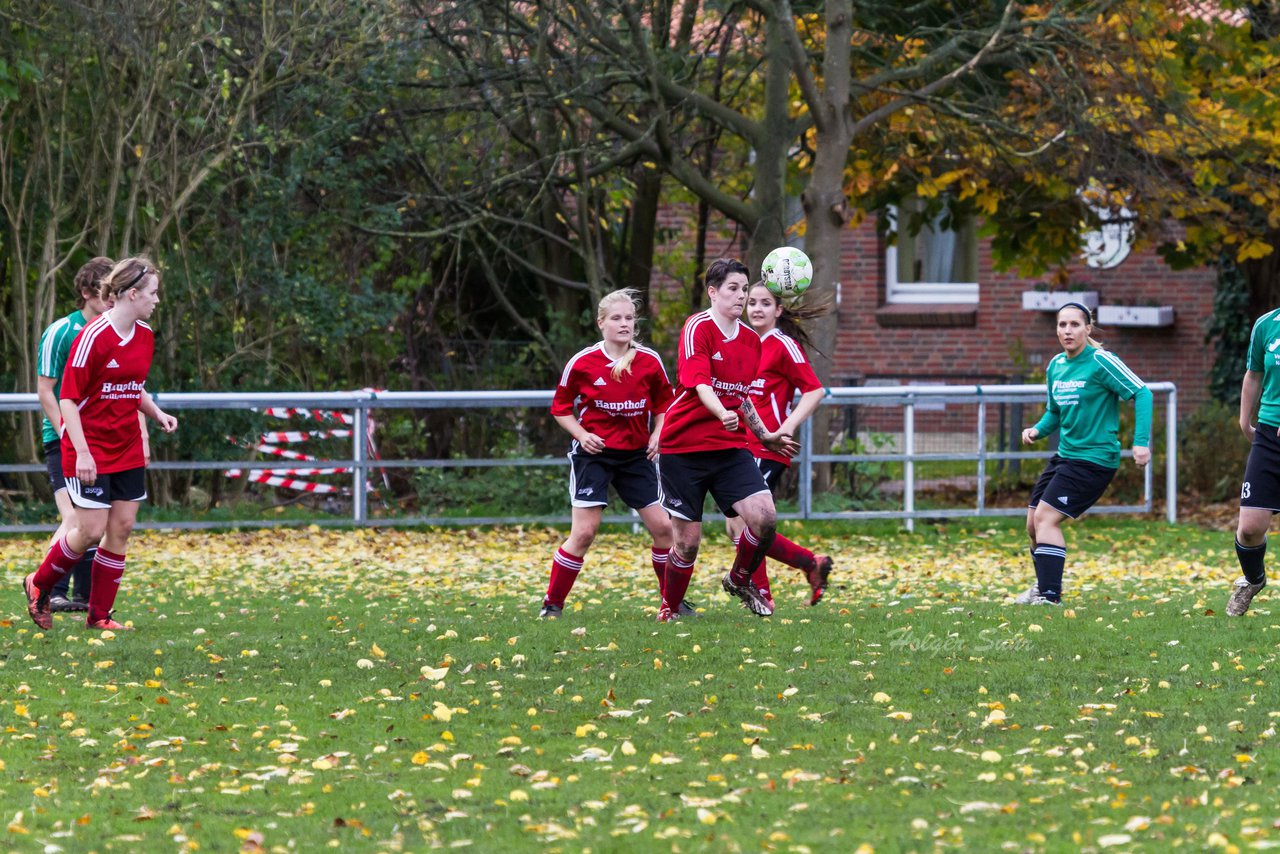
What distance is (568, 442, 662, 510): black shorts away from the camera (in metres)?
9.46

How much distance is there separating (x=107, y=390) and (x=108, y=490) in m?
0.50

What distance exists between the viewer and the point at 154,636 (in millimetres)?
9281

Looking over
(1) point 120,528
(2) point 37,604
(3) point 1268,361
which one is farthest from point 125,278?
(3) point 1268,361

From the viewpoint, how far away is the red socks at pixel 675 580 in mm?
9438

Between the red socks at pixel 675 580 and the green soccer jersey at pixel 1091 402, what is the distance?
2.29 m

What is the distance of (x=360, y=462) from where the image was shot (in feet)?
52.7

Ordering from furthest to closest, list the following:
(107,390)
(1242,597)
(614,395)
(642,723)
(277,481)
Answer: (277,481)
(1242,597)
(614,395)
(107,390)
(642,723)

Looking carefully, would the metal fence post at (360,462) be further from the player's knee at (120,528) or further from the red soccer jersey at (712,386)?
the red soccer jersey at (712,386)

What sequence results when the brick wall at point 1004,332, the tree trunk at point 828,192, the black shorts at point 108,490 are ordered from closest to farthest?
the black shorts at point 108,490 < the tree trunk at point 828,192 < the brick wall at point 1004,332

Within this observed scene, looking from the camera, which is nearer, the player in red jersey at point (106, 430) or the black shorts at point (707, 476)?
the player in red jersey at point (106, 430)

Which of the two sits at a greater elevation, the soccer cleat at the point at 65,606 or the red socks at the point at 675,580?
the red socks at the point at 675,580

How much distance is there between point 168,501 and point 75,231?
270 centimetres

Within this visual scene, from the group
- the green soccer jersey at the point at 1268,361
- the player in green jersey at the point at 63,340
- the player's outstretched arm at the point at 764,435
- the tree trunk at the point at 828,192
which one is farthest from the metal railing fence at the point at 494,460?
the player's outstretched arm at the point at 764,435

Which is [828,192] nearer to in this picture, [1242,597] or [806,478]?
[806,478]
